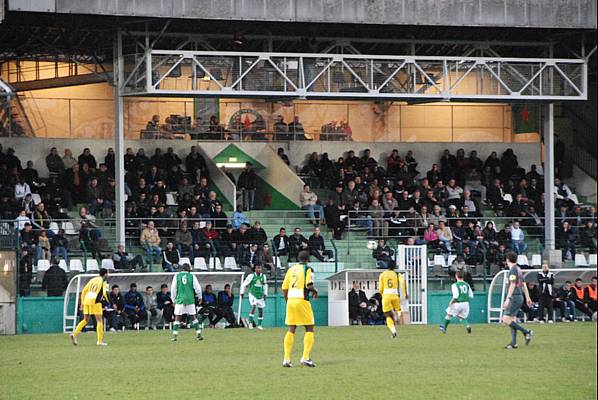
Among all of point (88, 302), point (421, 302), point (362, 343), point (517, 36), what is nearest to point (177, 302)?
point (88, 302)

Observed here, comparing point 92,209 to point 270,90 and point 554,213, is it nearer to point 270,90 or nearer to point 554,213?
point 270,90

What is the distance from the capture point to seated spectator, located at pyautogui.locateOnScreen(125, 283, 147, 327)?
3147 centimetres

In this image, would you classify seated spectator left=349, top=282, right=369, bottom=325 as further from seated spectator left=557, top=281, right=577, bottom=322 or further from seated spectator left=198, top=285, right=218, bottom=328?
seated spectator left=557, top=281, right=577, bottom=322

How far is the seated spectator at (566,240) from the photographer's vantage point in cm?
3725

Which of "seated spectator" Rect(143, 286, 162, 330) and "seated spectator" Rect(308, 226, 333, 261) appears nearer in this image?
"seated spectator" Rect(143, 286, 162, 330)

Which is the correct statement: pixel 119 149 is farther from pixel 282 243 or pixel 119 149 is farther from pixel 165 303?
pixel 165 303

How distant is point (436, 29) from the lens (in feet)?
122

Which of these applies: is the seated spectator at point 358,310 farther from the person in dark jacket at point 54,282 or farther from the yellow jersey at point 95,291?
the yellow jersey at point 95,291

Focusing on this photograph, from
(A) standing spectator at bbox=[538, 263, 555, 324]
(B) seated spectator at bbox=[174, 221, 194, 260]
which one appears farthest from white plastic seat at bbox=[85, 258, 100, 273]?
(A) standing spectator at bbox=[538, 263, 555, 324]

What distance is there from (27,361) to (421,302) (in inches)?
611

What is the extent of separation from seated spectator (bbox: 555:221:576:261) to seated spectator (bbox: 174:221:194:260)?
10853mm

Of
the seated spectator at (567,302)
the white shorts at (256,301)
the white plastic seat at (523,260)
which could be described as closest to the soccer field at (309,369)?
the white shorts at (256,301)

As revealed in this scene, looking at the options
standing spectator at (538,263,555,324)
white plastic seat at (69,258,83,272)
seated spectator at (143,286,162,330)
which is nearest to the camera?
seated spectator at (143,286,162,330)

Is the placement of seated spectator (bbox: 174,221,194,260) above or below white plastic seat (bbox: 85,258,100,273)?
above
